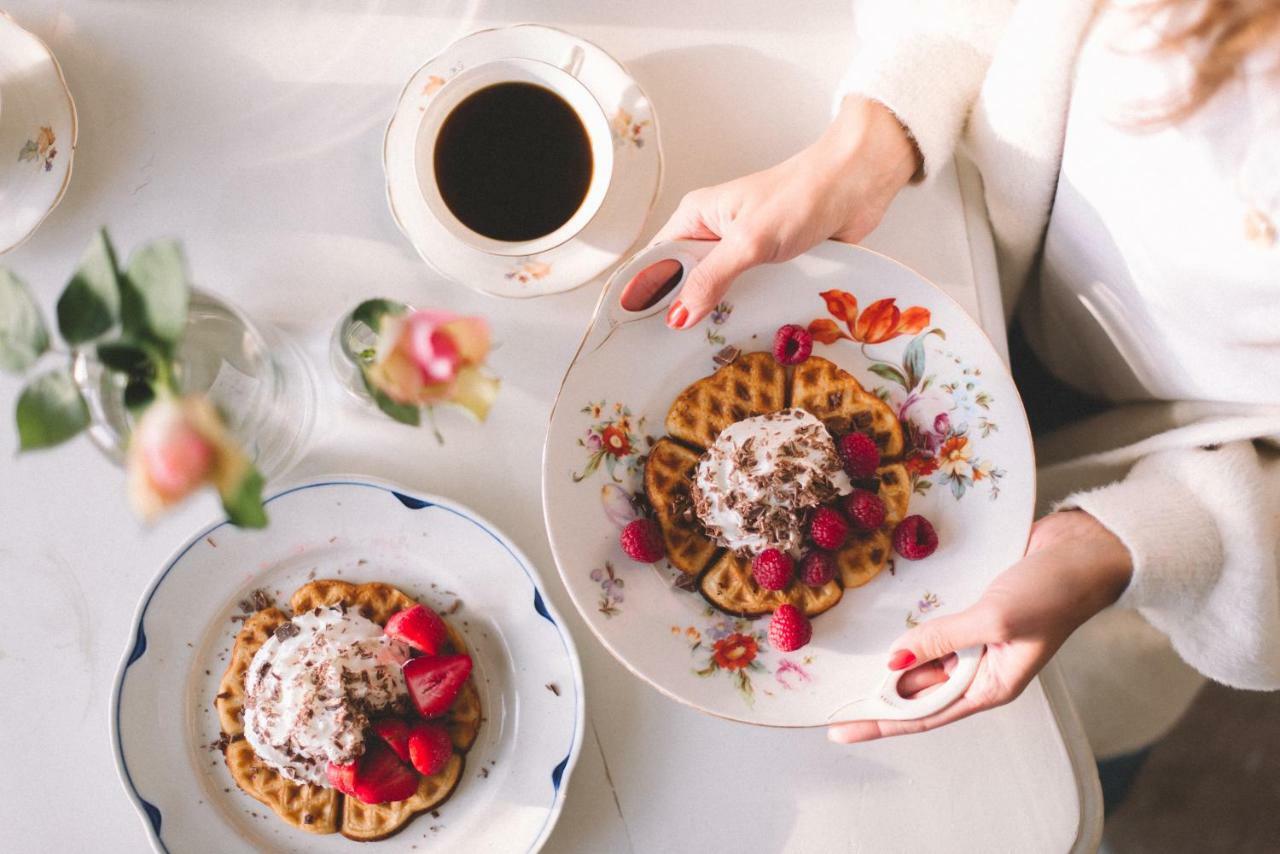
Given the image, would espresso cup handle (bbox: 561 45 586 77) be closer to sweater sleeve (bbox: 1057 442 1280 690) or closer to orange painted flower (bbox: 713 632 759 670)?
orange painted flower (bbox: 713 632 759 670)

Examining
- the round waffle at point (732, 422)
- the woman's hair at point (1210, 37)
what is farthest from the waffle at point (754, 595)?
the woman's hair at point (1210, 37)

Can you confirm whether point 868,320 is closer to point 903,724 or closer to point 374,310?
point 903,724

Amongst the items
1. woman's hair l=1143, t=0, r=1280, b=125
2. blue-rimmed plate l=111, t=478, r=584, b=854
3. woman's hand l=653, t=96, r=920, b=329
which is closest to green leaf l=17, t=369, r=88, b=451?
blue-rimmed plate l=111, t=478, r=584, b=854

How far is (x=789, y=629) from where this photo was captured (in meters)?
0.98

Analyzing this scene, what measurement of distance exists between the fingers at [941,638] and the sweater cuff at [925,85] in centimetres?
53

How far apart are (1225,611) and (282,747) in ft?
3.70

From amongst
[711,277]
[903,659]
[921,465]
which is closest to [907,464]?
[921,465]

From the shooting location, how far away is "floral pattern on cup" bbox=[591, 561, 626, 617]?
1.00 metres

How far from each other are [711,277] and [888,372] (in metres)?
0.26

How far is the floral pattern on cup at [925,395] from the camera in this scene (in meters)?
1.02

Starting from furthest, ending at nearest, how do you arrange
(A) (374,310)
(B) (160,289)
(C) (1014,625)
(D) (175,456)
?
(C) (1014,625) < (A) (374,310) < (B) (160,289) < (D) (175,456)

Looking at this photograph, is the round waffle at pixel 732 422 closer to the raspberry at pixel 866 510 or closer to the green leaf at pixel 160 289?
the raspberry at pixel 866 510

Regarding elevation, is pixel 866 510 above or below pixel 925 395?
below

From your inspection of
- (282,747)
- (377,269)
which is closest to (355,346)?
(377,269)
